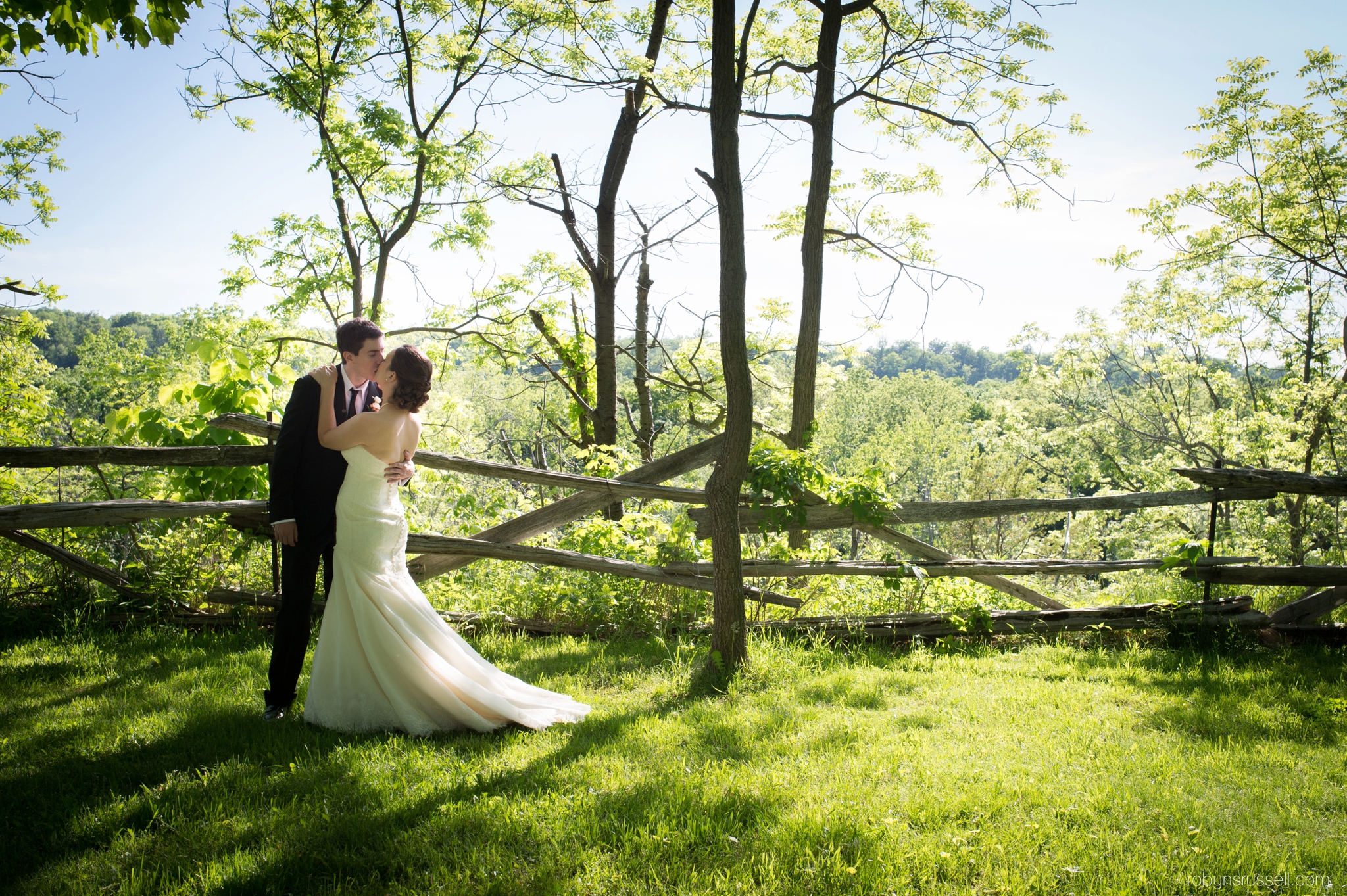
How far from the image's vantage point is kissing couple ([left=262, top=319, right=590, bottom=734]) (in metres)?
3.76

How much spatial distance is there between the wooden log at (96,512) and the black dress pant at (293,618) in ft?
4.81

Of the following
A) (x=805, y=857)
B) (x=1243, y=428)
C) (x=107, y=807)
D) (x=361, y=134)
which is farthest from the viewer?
(x=1243, y=428)

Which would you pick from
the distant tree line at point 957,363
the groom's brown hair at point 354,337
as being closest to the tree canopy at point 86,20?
the groom's brown hair at point 354,337

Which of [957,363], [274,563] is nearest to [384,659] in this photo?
[274,563]

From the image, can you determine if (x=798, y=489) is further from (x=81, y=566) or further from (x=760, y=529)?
(x=81, y=566)

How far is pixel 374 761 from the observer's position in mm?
3291

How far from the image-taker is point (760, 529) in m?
6.14

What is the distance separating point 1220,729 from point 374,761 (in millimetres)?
4200

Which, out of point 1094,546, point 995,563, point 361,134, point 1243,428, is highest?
point 361,134

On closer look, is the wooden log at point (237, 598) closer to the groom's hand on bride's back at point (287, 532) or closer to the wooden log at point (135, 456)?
the wooden log at point (135, 456)

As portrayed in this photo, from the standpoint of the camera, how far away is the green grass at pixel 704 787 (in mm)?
2480

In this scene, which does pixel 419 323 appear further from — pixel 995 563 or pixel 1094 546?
pixel 1094 546

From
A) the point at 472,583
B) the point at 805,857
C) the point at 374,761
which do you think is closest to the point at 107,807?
the point at 374,761

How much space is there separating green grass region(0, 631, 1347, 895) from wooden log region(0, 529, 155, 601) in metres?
0.92
